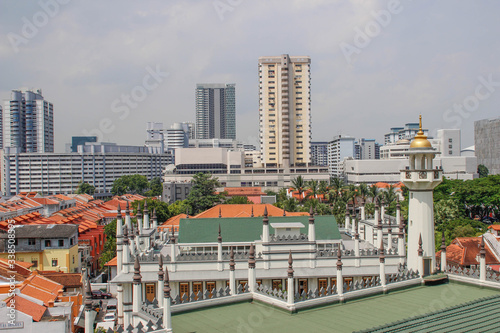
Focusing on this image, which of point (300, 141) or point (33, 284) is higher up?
point (300, 141)

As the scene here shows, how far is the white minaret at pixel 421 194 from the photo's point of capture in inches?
898

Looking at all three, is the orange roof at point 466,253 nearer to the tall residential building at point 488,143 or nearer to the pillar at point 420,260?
the pillar at point 420,260

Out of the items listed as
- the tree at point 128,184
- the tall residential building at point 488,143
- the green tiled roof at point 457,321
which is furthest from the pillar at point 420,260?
the tree at point 128,184

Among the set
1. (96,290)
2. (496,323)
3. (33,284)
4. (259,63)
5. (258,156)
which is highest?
(259,63)

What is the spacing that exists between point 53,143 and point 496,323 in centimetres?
17185

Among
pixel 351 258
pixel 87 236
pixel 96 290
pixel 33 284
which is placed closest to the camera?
pixel 351 258

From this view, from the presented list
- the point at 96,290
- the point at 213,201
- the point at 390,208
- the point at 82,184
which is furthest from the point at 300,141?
the point at 96,290

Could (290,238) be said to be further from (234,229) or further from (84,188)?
(84,188)

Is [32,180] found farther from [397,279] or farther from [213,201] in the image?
[397,279]

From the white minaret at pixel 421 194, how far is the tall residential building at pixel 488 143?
366 feet

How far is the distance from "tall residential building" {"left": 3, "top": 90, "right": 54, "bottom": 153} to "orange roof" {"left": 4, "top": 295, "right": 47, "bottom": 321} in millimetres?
135075

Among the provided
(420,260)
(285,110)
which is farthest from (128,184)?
(420,260)

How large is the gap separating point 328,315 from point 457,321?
173 inches

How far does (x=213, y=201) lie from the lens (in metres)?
76.6
